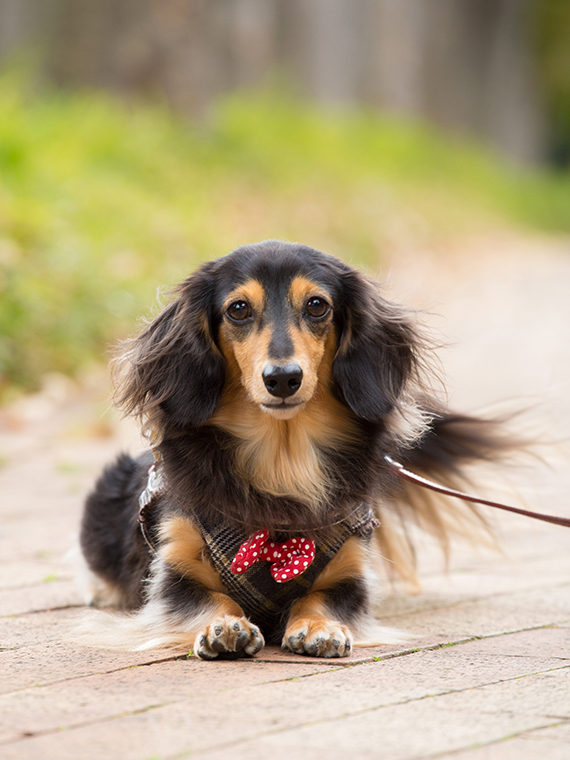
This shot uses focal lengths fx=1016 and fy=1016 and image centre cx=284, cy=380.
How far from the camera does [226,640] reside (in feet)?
8.16

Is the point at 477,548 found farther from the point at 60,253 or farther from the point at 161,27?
the point at 161,27

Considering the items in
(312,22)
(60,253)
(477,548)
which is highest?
(312,22)

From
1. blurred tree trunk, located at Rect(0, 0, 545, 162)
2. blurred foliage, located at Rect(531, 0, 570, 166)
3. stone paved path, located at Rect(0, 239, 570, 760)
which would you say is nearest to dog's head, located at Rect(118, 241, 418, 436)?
stone paved path, located at Rect(0, 239, 570, 760)

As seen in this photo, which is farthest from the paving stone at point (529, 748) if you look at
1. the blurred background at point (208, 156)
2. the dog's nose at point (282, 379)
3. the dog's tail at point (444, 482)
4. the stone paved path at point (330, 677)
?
the blurred background at point (208, 156)

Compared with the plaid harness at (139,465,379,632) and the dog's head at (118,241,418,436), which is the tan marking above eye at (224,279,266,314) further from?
the plaid harness at (139,465,379,632)

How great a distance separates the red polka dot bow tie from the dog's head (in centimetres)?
35

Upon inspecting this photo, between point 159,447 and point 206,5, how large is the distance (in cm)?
1093

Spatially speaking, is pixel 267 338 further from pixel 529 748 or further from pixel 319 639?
pixel 529 748

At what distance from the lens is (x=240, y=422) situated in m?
2.94

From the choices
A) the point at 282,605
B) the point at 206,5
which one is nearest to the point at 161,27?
the point at 206,5

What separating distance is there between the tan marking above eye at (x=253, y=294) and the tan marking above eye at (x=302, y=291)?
0.08 meters

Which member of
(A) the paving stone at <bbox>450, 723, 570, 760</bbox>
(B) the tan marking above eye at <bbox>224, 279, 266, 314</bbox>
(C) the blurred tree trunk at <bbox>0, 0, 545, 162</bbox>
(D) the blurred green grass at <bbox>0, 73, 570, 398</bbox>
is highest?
(C) the blurred tree trunk at <bbox>0, 0, 545, 162</bbox>

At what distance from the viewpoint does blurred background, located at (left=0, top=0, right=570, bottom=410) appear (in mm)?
7422

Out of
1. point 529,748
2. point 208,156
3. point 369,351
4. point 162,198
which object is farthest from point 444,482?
point 208,156
